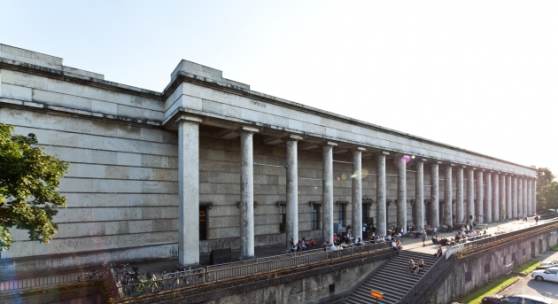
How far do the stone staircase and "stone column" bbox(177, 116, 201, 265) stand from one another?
10138 mm

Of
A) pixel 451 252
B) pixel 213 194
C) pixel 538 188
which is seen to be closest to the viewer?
pixel 451 252

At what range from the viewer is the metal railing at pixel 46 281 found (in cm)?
1286

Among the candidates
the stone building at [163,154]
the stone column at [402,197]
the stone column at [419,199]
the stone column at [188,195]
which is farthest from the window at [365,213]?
the stone column at [188,195]

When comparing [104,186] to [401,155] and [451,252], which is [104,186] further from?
[401,155]

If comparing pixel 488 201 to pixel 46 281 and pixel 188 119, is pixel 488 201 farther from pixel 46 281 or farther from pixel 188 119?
pixel 46 281

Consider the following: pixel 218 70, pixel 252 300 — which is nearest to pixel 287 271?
pixel 252 300

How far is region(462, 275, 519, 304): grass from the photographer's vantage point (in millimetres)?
21416

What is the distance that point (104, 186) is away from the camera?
60.1ft

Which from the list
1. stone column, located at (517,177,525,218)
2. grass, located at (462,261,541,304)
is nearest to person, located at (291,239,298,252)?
grass, located at (462,261,541,304)

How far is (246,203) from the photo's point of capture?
64.0 feet

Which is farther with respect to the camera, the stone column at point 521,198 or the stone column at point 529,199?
the stone column at point 529,199

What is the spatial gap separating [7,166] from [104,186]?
8.76 metres

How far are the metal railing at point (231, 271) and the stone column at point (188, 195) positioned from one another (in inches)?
70.7

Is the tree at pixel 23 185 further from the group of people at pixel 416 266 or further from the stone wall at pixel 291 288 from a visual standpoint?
the group of people at pixel 416 266
